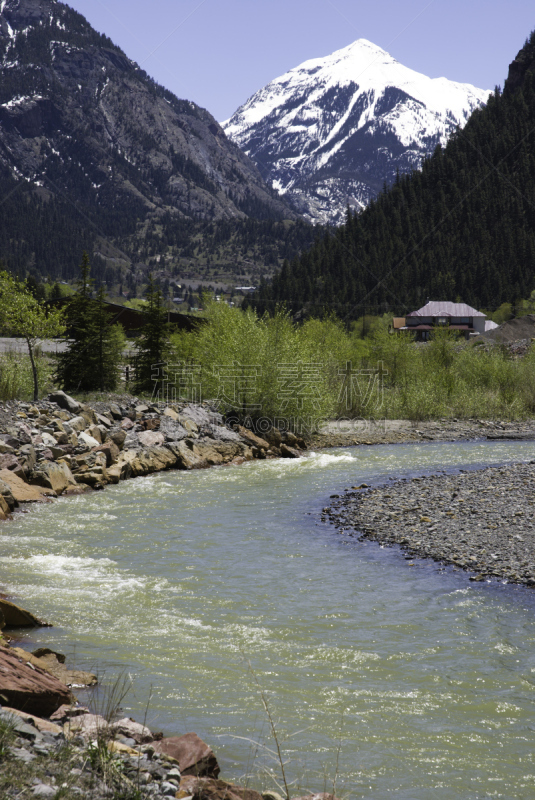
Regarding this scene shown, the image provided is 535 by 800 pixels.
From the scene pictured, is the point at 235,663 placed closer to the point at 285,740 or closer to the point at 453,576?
the point at 285,740

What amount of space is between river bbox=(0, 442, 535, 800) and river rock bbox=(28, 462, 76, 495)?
2.33 metres

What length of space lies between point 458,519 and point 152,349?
2464cm

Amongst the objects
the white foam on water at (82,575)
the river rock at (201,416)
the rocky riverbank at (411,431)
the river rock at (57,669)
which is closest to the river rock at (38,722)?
the river rock at (57,669)

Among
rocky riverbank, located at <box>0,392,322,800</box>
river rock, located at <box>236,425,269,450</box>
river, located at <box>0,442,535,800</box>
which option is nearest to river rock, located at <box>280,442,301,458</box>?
river rock, located at <box>236,425,269,450</box>

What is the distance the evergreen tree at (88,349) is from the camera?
31.4 metres

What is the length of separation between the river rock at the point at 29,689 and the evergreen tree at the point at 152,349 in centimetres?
2988

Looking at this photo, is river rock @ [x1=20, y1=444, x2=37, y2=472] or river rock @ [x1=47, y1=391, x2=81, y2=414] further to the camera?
river rock @ [x1=47, y1=391, x2=81, y2=414]

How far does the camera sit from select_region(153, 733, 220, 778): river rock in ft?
17.5


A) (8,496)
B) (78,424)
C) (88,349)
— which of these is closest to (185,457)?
(78,424)

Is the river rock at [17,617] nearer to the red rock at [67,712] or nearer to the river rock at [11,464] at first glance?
the red rock at [67,712]

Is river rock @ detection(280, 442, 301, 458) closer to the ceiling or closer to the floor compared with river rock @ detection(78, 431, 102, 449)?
closer to the floor

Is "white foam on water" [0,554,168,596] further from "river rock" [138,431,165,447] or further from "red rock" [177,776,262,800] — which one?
"river rock" [138,431,165,447]

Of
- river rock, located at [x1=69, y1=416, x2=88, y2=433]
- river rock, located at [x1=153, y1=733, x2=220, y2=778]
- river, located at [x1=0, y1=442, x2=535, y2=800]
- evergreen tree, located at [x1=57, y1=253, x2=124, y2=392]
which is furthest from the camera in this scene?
evergreen tree, located at [x1=57, y1=253, x2=124, y2=392]

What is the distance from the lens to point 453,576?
1167 cm
